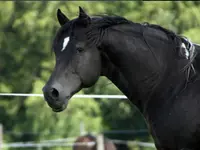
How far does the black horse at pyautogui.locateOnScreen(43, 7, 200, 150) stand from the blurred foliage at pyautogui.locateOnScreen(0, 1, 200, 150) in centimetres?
945

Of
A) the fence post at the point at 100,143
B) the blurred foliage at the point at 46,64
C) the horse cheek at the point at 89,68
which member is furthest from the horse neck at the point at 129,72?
the blurred foliage at the point at 46,64

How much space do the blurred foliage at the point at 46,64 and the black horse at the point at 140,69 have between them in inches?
372

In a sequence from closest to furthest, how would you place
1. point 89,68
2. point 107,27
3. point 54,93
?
point 54,93
point 89,68
point 107,27

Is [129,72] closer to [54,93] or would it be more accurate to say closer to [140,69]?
[140,69]

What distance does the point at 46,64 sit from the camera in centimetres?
1552

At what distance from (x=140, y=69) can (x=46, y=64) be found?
36.6 feet

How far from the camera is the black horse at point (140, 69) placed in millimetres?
4258

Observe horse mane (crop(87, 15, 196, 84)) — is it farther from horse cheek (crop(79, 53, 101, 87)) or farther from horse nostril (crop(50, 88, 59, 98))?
horse nostril (crop(50, 88, 59, 98))

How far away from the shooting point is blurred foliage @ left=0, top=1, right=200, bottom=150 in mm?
14977

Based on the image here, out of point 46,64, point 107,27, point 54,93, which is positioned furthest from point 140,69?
point 46,64

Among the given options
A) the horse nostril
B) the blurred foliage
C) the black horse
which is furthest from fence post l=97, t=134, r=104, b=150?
the horse nostril

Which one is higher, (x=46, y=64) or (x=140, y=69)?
(x=140, y=69)

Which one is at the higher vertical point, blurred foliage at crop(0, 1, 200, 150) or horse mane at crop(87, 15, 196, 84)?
horse mane at crop(87, 15, 196, 84)

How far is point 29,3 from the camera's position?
1673 cm
